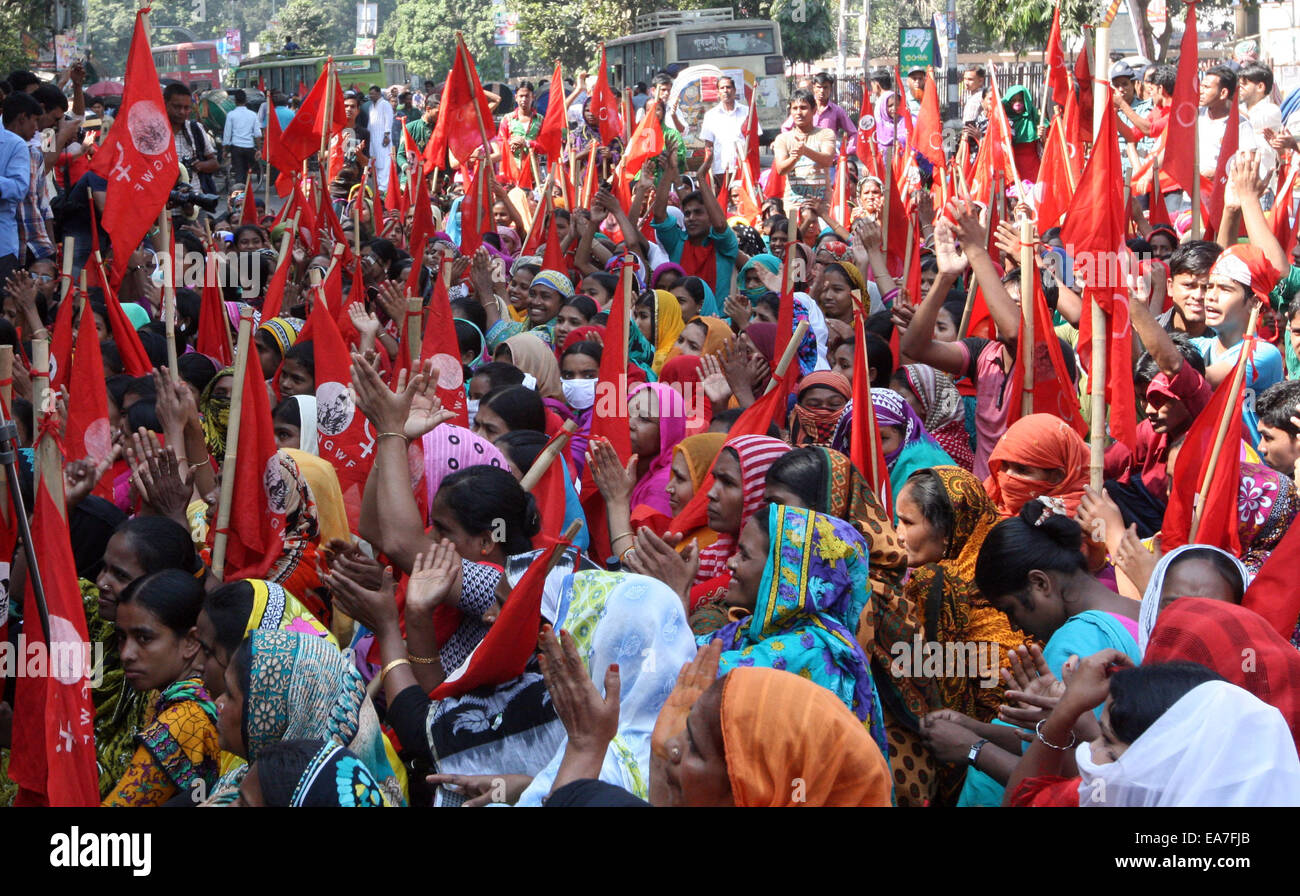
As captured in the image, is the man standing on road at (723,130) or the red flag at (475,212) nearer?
the red flag at (475,212)

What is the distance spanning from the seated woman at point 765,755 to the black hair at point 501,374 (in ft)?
9.60

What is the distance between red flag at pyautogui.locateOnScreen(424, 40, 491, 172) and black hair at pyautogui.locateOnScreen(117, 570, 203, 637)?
21.4 ft

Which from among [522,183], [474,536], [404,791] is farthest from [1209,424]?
[522,183]

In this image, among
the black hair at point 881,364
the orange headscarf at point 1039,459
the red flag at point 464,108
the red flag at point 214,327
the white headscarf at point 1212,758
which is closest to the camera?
the white headscarf at point 1212,758

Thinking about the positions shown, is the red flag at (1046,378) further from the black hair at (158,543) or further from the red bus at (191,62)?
the red bus at (191,62)

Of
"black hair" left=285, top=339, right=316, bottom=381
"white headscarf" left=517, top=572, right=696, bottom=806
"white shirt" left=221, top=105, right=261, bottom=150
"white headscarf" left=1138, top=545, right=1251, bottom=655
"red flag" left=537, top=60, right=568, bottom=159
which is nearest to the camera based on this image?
"white headscarf" left=517, top=572, right=696, bottom=806

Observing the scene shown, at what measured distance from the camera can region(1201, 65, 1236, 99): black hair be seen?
7344mm

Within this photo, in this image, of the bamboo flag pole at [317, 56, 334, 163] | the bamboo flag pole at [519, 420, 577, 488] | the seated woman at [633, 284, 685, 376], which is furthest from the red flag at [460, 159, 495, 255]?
the bamboo flag pole at [519, 420, 577, 488]

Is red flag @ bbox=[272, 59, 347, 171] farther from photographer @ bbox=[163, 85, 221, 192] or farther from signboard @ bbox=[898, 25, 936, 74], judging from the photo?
signboard @ bbox=[898, 25, 936, 74]

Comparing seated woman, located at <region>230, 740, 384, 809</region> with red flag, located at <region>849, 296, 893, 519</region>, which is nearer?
seated woman, located at <region>230, 740, 384, 809</region>

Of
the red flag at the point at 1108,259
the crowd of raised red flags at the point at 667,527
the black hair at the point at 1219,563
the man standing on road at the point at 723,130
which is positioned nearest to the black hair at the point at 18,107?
the crowd of raised red flags at the point at 667,527

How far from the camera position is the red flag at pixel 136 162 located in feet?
18.9

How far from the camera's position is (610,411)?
479 cm

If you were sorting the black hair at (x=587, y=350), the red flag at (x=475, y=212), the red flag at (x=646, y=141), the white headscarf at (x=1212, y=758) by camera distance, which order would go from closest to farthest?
the white headscarf at (x=1212, y=758), the black hair at (x=587, y=350), the red flag at (x=475, y=212), the red flag at (x=646, y=141)
